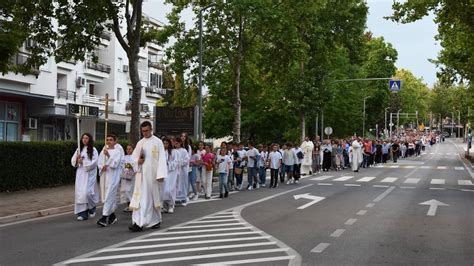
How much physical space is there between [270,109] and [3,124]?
1969cm

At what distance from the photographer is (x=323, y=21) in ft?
147

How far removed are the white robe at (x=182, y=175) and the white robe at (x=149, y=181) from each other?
180 inches

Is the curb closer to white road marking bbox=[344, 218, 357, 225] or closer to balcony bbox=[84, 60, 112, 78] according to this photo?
white road marking bbox=[344, 218, 357, 225]

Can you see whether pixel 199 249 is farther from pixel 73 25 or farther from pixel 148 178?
pixel 73 25

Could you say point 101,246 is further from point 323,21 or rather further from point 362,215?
point 323,21

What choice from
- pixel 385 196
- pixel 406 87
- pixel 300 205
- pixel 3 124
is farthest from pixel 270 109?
pixel 406 87

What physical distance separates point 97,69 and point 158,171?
1466 inches

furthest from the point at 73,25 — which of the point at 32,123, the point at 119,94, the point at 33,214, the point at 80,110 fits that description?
the point at 119,94

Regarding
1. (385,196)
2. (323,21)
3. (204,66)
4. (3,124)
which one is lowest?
(385,196)

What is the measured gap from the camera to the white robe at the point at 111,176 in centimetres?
1201

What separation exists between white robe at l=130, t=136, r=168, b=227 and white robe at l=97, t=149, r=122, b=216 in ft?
3.24

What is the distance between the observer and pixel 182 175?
16.4 metres

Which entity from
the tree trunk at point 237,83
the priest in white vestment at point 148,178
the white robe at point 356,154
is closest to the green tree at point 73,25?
the priest in white vestment at point 148,178

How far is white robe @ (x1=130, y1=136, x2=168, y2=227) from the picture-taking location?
1108cm
